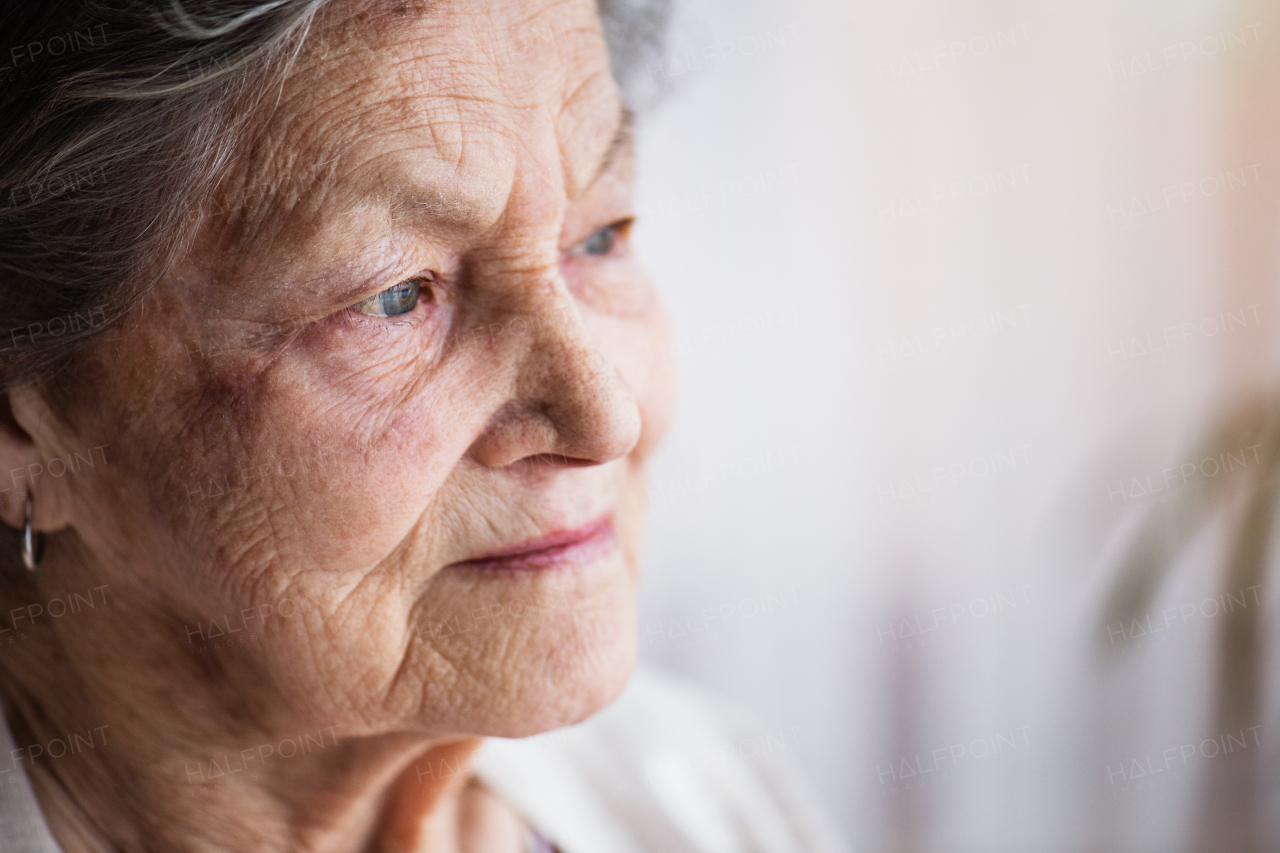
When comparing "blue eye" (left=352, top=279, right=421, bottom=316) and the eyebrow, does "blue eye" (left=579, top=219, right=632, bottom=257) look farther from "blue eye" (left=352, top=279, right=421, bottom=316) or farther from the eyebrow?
"blue eye" (left=352, top=279, right=421, bottom=316)

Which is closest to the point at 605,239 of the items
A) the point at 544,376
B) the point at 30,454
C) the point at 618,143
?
the point at 618,143

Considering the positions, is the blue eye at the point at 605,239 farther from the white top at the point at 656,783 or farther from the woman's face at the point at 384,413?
the white top at the point at 656,783

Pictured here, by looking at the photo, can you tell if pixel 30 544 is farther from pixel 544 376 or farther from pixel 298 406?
pixel 544 376

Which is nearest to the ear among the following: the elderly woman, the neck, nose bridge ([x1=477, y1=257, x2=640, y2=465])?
the elderly woman

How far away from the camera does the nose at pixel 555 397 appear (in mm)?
760

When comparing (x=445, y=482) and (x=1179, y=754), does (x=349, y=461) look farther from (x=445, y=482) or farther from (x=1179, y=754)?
(x=1179, y=754)

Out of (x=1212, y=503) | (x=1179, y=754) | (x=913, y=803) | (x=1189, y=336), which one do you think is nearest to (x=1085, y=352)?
(x=1189, y=336)

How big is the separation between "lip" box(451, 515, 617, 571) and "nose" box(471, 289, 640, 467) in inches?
3.1

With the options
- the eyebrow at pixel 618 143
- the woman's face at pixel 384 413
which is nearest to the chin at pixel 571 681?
the woman's face at pixel 384 413

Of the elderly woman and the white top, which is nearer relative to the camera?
the elderly woman

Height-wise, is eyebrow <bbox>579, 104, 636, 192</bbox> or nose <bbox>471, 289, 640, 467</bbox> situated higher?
eyebrow <bbox>579, 104, 636, 192</bbox>

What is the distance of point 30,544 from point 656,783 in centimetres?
80

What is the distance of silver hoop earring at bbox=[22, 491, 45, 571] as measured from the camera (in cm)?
76

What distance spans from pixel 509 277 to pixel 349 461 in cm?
19
